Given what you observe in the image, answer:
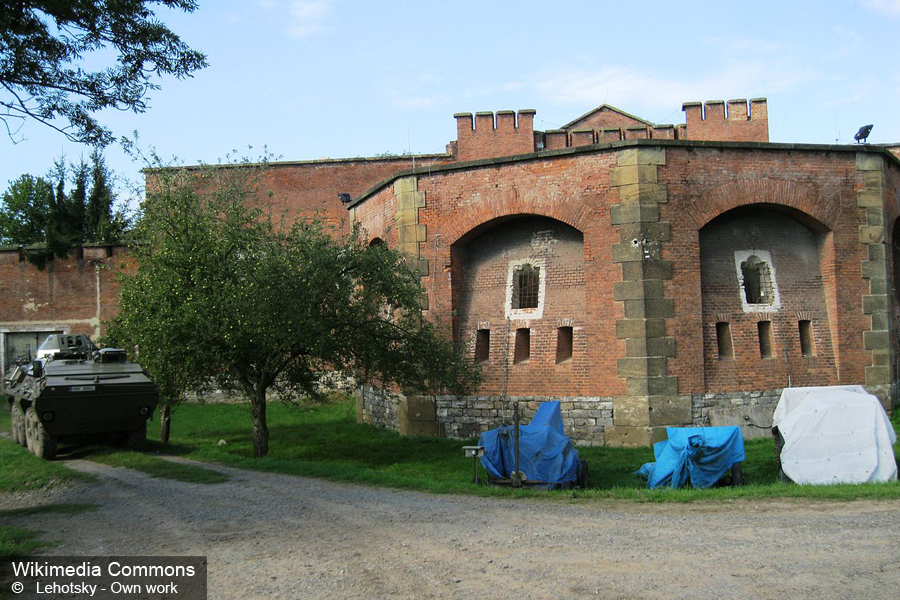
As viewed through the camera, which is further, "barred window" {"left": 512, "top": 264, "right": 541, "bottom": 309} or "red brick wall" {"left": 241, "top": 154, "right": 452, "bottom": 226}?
"red brick wall" {"left": 241, "top": 154, "right": 452, "bottom": 226}

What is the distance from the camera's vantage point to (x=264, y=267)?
496 inches

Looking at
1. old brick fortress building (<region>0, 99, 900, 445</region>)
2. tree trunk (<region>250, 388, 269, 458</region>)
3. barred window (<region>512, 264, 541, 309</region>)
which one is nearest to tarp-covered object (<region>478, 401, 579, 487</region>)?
old brick fortress building (<region>0, 99, 900, 445</region>)

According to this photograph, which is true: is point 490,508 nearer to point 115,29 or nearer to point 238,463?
point 238,463

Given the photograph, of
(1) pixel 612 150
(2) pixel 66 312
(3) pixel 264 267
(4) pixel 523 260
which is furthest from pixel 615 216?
(2) pixel 66 312

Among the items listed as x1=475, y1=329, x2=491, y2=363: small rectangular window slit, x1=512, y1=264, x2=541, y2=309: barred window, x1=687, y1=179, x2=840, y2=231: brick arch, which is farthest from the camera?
x1=475, y1=329, x2=491, y2=363: small rectangular window slit

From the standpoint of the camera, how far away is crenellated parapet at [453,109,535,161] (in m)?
24.0

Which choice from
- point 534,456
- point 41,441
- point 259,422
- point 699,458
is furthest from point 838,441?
point 41,441

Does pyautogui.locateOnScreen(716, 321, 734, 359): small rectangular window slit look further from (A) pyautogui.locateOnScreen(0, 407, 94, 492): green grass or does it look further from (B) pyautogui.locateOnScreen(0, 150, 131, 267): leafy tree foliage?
(B) pyautogui.locateOnScreen(0, 150, 131, 267): leafy tree foliage

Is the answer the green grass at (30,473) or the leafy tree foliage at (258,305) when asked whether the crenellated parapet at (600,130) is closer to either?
the leafy tree foliage at (258,305)

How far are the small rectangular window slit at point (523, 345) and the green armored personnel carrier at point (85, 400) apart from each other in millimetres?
6985

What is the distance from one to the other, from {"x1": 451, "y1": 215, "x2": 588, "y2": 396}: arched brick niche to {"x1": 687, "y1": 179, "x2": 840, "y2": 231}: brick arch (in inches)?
94.3

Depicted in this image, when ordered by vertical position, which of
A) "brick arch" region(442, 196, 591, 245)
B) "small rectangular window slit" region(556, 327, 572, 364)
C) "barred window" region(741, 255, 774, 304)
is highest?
"brick arch" region(442, 196, 591, 245)

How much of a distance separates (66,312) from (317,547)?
22.7 meters

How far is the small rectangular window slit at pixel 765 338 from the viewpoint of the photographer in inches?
612
